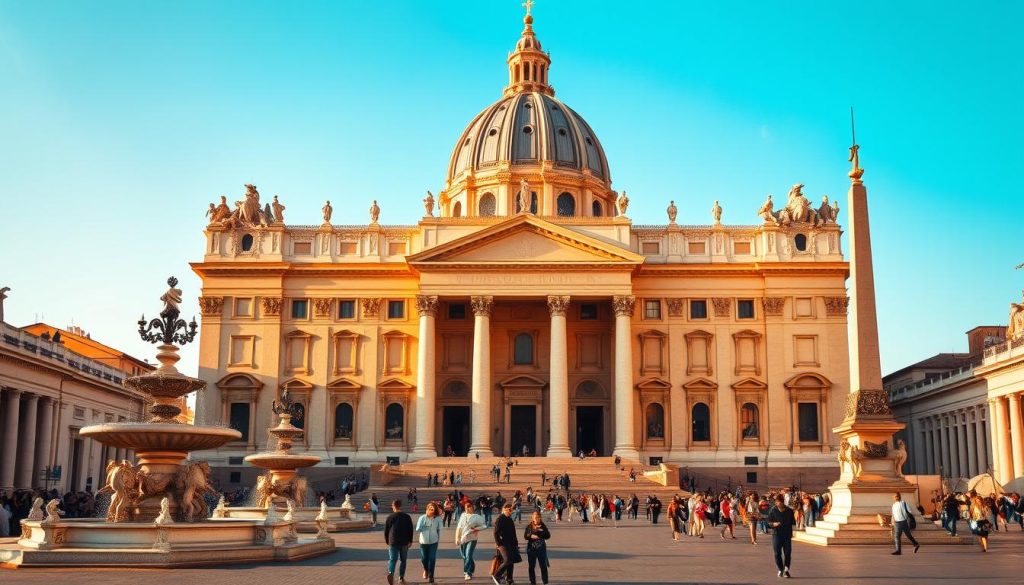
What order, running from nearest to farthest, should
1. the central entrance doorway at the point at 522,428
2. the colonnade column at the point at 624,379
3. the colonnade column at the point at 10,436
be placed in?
the colonnade column at the point at 10,436 < the colonnade column at the point at 624,379 < the central entrance doorway at the point at 522,428

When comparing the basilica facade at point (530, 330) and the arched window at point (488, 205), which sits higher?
the arched window at point (488, 205)

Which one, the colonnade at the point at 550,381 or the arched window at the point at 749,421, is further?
the arched window at the point at 749,421

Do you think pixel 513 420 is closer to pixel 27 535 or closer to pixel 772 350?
pixel 772 350

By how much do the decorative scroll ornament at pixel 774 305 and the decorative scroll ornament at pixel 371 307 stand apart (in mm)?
22181

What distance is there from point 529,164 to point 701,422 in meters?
26.7

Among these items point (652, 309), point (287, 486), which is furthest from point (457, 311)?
point (287, 486)

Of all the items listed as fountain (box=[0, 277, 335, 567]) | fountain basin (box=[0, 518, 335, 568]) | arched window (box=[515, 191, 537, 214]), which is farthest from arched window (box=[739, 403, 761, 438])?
fountain basin (box=[0, 518, 335, 568])

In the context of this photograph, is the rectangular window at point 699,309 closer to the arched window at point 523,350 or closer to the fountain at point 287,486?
the arched window at point 523,350

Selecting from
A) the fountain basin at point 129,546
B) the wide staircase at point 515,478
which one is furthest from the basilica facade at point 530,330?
the fountain basin at point 129,546

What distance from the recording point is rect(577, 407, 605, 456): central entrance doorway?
205 ft

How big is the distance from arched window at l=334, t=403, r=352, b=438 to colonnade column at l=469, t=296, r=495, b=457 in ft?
25.7

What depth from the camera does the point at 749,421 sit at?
2386 inches

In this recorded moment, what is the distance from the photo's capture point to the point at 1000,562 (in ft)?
66.5

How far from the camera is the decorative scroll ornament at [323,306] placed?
6172cm
